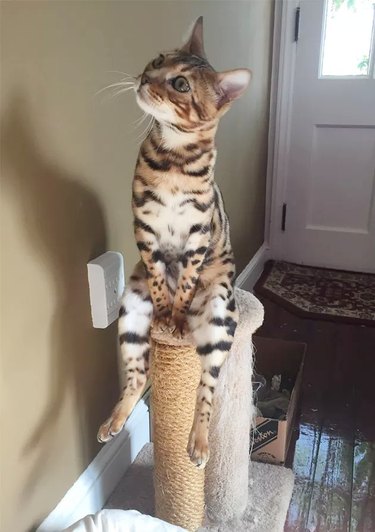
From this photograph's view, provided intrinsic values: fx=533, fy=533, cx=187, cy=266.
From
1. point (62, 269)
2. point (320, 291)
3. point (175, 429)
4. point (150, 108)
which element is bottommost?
point (320, 291)

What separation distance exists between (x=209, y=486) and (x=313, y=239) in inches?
71.1

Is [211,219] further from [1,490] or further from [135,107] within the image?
[1,490]

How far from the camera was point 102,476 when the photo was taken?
132 centimetres

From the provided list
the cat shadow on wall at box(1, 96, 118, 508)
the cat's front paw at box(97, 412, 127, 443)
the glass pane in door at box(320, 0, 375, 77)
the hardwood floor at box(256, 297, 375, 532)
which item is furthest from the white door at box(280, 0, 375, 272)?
the cat's front paw at box(97, 412, 127, 443)

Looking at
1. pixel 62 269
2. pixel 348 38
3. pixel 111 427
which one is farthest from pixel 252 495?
pixel 348 38

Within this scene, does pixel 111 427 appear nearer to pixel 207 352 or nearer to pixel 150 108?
pixel 207 352

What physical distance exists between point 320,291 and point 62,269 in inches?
70.2

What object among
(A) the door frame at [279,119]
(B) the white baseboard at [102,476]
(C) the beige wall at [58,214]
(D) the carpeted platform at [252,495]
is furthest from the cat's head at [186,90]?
(A) the door frame at [279,119]

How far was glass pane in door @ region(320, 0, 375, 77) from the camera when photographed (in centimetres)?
243

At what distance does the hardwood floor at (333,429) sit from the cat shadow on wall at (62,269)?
1.97ft

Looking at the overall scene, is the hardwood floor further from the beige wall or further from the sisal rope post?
the beige wall

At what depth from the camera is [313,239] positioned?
288 centimetres

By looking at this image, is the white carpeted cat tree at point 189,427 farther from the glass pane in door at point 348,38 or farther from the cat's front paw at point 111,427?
the glass pane in door at point 348,38

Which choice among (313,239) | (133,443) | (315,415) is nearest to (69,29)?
(133,443)
